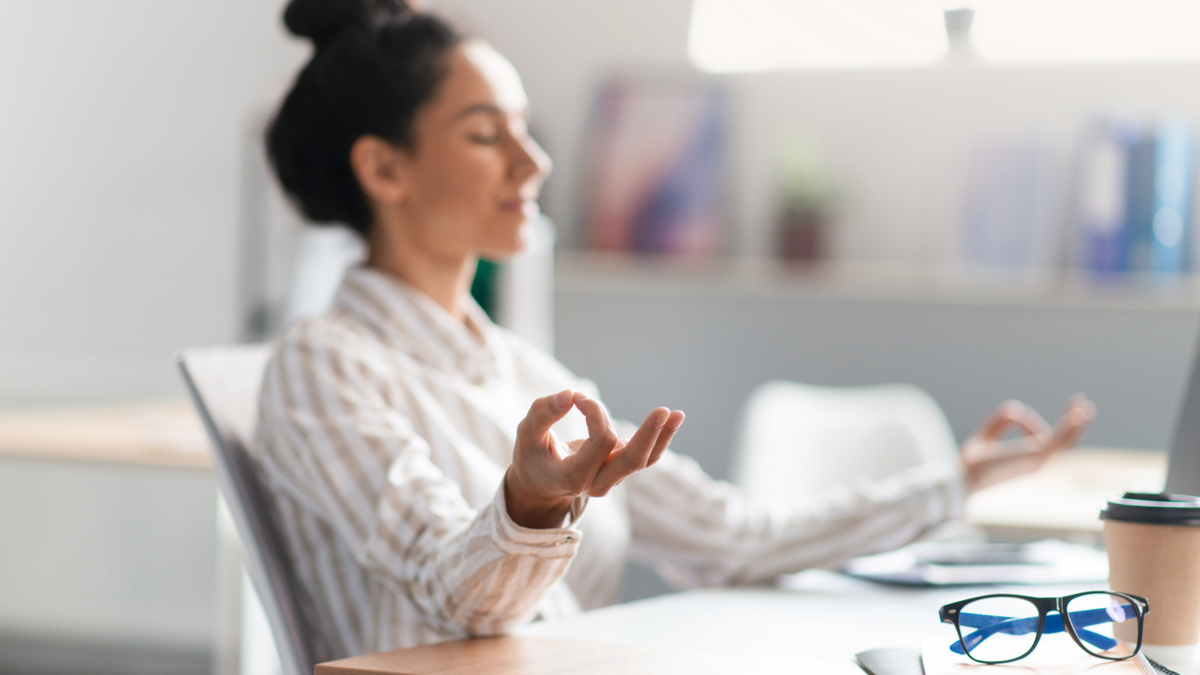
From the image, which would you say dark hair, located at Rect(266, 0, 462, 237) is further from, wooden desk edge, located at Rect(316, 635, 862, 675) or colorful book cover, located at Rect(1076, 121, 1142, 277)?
colorful book cover, located at Rect(1076, 121, 1142, 277)

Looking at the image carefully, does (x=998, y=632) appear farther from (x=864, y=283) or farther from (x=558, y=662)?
(x=864, y=283)

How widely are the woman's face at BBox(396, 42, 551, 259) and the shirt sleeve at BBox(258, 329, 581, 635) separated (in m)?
0.21

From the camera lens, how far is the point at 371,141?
1.21m

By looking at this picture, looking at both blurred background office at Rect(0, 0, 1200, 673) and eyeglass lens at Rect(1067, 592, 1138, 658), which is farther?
blurred background office at Rect(0, 0, 1200, 673)

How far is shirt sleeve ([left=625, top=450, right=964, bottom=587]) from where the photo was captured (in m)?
1.26

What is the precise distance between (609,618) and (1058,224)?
2124 mm

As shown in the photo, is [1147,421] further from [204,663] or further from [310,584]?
[204,663]

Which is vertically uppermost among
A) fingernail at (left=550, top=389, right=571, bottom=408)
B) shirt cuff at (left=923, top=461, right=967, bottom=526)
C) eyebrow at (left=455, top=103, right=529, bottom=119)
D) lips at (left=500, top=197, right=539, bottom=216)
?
eyebrow at (left=455, top=103, right=529, bottom=119)

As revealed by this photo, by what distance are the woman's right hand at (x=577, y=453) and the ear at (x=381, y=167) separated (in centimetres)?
53

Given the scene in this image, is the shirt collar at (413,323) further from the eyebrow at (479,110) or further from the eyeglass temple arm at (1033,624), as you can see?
the eyeglass temple arm at (1033,624)

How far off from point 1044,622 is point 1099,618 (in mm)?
40

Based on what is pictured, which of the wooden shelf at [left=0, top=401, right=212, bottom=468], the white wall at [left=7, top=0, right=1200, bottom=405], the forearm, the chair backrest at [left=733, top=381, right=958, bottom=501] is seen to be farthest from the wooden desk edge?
the white wall at [left=7, top=0, right=1200, bottom=405]

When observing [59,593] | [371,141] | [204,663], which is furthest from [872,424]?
[59,593]

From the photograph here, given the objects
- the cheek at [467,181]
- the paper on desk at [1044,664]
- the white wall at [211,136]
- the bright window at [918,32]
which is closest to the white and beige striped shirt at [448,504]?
the cheek at [467,181]
